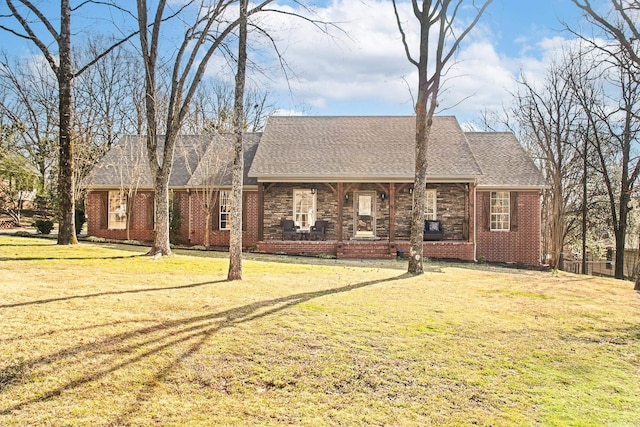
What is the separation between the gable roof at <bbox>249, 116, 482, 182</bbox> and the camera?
1752cm

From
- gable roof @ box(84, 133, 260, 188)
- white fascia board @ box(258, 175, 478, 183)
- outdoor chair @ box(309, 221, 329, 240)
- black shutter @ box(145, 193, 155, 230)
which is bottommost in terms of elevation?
outdoor chair @ box(309, 221, 329, 240)

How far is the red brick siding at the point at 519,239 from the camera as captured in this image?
1875cm

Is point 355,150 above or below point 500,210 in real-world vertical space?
above

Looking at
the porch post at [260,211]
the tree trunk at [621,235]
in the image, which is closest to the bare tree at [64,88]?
the porch post at [260,211]

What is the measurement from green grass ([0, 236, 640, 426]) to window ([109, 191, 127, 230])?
1207cm


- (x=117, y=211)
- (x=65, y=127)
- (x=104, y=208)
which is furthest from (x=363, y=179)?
(x=104, y=208)

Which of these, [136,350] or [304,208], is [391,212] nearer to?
[304,208]

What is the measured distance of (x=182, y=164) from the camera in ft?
70.1

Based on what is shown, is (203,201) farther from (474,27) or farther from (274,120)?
(474,27)

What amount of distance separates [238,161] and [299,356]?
5135 mm

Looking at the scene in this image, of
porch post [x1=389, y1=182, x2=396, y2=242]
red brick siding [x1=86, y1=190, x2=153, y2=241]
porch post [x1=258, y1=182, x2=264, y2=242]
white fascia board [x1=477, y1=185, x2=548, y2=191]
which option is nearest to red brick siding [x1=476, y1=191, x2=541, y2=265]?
white fascia board [x1=477, y1=185, x2=548, y2=191]

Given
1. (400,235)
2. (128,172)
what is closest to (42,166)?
(128,172)

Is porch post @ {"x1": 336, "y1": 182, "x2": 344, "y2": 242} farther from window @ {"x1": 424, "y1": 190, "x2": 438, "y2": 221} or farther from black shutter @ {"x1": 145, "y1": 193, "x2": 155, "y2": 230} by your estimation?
black shutter @ {"x1": 145, "y1": 193, "x2": 155, "y2": 230}

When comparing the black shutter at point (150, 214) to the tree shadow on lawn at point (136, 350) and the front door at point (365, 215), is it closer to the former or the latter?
the front door at point (365, 215)
